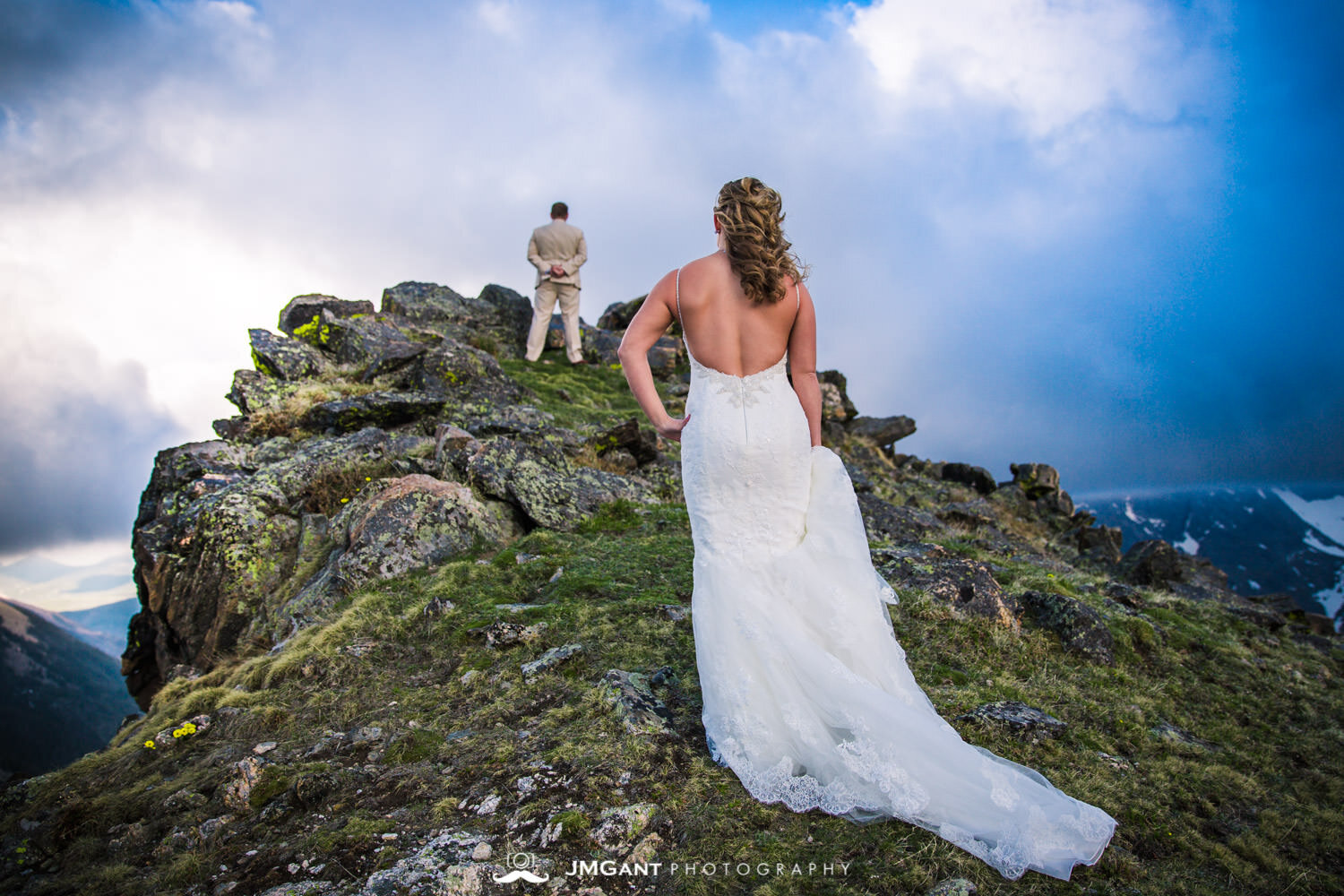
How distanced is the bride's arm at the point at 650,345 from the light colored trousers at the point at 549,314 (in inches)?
676

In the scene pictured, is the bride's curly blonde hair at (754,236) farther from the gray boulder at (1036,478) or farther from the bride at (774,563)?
the gray boulder at (1036,478)

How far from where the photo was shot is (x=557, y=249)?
64.2 ft

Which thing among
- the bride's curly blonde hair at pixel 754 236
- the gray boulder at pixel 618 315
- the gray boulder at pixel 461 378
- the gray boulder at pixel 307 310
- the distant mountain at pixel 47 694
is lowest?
the distant mountain at pixel 47 694

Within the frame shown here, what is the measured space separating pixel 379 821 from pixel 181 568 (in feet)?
23.6

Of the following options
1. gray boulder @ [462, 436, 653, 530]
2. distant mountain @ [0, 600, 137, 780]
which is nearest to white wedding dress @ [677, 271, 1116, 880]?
gray boulder @ [462, 436, 653, 530]

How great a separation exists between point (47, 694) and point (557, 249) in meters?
114

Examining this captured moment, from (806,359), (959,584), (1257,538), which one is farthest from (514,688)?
(1257,538)

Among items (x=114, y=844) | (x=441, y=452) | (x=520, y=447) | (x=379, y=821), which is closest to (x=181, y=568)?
(x=441, y=452)

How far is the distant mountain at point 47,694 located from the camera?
64.9 m

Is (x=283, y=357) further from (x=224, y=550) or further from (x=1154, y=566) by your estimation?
(x=1154, y=566)

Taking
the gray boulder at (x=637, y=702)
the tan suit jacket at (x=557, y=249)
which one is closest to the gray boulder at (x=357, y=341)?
the tan suit jacket at (x=557, y=249)

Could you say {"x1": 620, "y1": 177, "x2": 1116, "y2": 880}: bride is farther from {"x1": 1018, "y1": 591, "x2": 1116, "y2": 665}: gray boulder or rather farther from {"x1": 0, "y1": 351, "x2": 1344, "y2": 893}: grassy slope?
{"x1": 1018, "y1": 591, "x2": 1116, "y2": 665}: gray boulder

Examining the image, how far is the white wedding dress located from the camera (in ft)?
10.4

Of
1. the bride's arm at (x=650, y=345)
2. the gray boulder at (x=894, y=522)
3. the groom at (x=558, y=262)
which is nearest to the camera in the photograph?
the bride's arm at (x=650, y=345)
